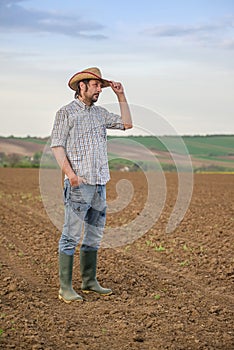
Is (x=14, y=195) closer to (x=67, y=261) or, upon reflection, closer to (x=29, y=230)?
(x=29, y=230)

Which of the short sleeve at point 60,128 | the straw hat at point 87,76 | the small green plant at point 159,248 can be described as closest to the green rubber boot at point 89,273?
the short sleeve at point 60,128

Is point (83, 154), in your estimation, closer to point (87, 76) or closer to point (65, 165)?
point (65, 165)

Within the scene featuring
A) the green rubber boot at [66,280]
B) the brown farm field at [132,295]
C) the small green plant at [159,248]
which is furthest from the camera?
the small green plant at [159,248]

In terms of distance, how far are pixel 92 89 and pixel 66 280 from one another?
188 cm

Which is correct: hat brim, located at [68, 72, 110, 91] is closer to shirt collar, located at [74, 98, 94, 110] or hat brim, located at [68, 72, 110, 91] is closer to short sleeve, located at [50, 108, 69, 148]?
shirt collar, located at [74, 98, 94, 110]

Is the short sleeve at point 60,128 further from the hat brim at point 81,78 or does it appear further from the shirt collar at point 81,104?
the hat brim at point 81,78

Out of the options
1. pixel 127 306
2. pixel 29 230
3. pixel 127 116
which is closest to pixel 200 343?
pixel 127 306

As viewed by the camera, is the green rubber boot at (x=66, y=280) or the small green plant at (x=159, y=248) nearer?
the green rubber boot at (x=66, y=280)

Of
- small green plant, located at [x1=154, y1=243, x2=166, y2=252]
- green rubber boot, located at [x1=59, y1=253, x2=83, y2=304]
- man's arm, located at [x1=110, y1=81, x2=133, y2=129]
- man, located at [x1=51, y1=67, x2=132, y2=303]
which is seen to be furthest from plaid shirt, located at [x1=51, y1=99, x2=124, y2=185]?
small green plant, located at [x1=154, y1=243, x2=166, y2=252]

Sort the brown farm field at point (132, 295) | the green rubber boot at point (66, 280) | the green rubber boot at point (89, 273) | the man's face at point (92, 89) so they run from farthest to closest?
the green rubber boot at point (89, 273) < the green rubber boot at point (66, 280) < the man's face at point (92, 89) < the brown farm field at point (132, 295)

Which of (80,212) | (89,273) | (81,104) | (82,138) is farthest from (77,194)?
(89,273)

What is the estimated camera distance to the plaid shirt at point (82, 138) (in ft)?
22.2

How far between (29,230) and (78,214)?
19.1 feet

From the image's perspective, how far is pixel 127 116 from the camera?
7.06m
